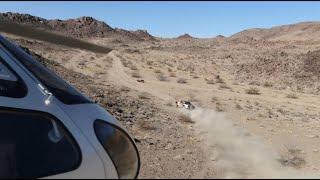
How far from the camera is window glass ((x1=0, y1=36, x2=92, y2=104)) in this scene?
3996mm

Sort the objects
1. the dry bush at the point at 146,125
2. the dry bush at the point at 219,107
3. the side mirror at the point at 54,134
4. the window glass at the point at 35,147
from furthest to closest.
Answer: the dry bush at the point at 219,107 < the dry bush at the point at 146,125 < the side mirror at the point at 54,134 < the window glass at the point at 35,147

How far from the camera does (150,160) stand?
8117 mm

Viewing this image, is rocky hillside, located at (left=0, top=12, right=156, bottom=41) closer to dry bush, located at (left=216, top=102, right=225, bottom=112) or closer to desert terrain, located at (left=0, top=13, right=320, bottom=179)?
desert terrain, located at (left=0, top=13, right=320, bottom=179)

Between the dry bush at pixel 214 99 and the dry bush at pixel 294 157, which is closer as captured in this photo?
the dry bush at pixel 294 157

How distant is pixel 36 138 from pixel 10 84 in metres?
0.88

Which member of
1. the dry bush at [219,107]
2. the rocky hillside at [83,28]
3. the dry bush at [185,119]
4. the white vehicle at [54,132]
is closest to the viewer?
the white vehicle at [54,132]

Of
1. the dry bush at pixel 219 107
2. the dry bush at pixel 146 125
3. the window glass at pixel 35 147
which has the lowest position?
the dry bush at pixel 219 107

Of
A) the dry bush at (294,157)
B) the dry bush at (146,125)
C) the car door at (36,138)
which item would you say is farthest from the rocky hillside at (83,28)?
the car door at (36,138)

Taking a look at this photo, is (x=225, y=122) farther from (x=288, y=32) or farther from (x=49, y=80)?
(x=288, y=32)

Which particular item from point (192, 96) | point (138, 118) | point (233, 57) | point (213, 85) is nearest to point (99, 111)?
point (138, 118)

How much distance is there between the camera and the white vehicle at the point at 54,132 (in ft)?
11.4

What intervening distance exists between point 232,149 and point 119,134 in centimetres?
83

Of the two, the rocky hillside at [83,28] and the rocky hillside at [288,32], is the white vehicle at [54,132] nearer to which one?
the rocky hillside at [288,32]

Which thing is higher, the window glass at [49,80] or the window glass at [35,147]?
the window glass at [49,80]
